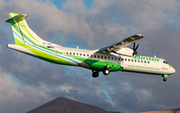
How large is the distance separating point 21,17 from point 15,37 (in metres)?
2.77

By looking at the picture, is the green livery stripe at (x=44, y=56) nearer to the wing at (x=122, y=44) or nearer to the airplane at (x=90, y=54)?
the airplane at (x=90, y=54)

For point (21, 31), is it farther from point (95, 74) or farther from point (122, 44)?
point (122, 44)

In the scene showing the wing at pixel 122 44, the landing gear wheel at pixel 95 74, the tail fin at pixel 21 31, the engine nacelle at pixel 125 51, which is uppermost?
the tail fin at pixel 21 31

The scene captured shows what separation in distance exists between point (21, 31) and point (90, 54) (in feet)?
32.7

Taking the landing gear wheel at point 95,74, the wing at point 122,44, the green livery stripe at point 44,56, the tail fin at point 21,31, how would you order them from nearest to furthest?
the wing at point 122,44, the tail fin at point 21,31, the green livery stripe at point 44,56, the landing gear wheel at point 95,74

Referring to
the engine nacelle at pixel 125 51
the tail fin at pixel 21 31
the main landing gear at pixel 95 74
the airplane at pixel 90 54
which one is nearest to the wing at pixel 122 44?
the airplane at pixel 90 54

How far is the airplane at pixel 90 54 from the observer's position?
36.5 metres

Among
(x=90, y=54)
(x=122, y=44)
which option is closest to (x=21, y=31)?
(x=90, y=54)

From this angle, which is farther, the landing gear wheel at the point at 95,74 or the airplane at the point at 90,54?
the landing gear wheel at the point at 95,74

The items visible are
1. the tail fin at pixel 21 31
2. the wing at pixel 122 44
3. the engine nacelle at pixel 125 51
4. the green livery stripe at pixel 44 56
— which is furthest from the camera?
the engine nacelle at pixel 125 51

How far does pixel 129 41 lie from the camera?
37.1 metres

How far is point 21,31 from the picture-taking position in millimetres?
36938

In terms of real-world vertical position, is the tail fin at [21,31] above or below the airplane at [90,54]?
above

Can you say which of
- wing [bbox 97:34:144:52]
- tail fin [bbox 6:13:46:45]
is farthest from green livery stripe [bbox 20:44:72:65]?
wing [bbox 97:34:144:52]
